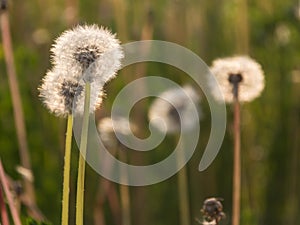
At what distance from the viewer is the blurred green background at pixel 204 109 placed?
358 centimetres

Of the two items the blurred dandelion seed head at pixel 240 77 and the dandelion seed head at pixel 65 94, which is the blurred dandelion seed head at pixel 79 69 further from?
the blurred dandelion seed head at pixel 240 77

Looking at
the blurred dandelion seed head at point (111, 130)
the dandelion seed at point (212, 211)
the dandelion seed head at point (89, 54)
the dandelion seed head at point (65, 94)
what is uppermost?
the dandelion seed head at point (89, 54)

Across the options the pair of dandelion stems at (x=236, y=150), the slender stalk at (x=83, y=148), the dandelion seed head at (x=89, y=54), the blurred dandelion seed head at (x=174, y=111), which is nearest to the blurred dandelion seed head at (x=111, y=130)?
the blurred dandelion seed head at (x=174, y=111)

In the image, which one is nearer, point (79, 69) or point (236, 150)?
point (79, 69)

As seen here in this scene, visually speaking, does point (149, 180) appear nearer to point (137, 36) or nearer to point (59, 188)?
point (59, 188)

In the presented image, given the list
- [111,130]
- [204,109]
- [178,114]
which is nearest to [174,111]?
[178,114]

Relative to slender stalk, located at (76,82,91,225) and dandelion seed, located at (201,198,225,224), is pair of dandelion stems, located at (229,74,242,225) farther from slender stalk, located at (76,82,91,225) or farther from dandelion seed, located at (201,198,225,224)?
slender stalk, located at (76,82,91,225)

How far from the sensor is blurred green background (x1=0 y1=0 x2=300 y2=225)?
3578 mm

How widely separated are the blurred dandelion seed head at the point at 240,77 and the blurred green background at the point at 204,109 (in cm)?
98

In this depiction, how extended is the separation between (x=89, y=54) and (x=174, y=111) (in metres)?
1.59

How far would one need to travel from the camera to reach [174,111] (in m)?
2.98

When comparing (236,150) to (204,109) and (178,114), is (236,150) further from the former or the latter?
(204,109)

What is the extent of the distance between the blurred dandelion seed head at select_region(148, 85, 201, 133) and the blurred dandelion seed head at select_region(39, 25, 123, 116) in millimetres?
1329

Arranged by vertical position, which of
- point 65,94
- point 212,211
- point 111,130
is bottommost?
point 212,211
